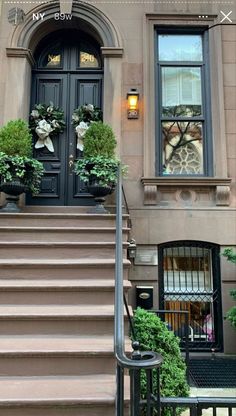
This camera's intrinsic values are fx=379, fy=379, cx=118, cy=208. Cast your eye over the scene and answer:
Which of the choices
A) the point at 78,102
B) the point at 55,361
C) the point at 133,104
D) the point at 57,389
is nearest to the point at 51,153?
the point at 78,102

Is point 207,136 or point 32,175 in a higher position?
point 207,136

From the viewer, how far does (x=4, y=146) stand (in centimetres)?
538

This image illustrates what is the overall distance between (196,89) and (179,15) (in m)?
1.31

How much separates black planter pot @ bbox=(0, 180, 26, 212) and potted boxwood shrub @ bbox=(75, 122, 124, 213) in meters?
0.86

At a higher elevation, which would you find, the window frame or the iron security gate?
the window frame

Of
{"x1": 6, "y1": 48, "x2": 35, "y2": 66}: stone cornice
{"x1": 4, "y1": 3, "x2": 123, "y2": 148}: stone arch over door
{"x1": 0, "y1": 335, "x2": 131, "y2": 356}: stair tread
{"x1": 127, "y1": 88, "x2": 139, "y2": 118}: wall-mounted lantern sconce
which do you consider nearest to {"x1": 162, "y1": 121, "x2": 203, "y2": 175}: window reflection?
{"x1": 127, "y1": 88, "x2": 139, "y2": 118}: wall-mounted lantern sconce

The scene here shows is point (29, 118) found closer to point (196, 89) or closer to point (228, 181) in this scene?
point (196, 89)

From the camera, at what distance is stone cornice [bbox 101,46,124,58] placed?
636 cm

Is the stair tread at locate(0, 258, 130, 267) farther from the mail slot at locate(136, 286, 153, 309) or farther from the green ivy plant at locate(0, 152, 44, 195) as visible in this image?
the mail slot at locate(136, 286, 153, 309)

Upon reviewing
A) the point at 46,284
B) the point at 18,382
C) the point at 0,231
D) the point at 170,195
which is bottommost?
the point at 18,382

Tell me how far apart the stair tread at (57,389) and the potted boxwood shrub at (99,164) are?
9.13 ft

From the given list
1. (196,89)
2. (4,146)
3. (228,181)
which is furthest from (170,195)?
(4,146)

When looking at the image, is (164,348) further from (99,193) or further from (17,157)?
(17,157)

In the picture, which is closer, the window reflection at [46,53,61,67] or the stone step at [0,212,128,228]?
the stone step at [0,212,128,228]
